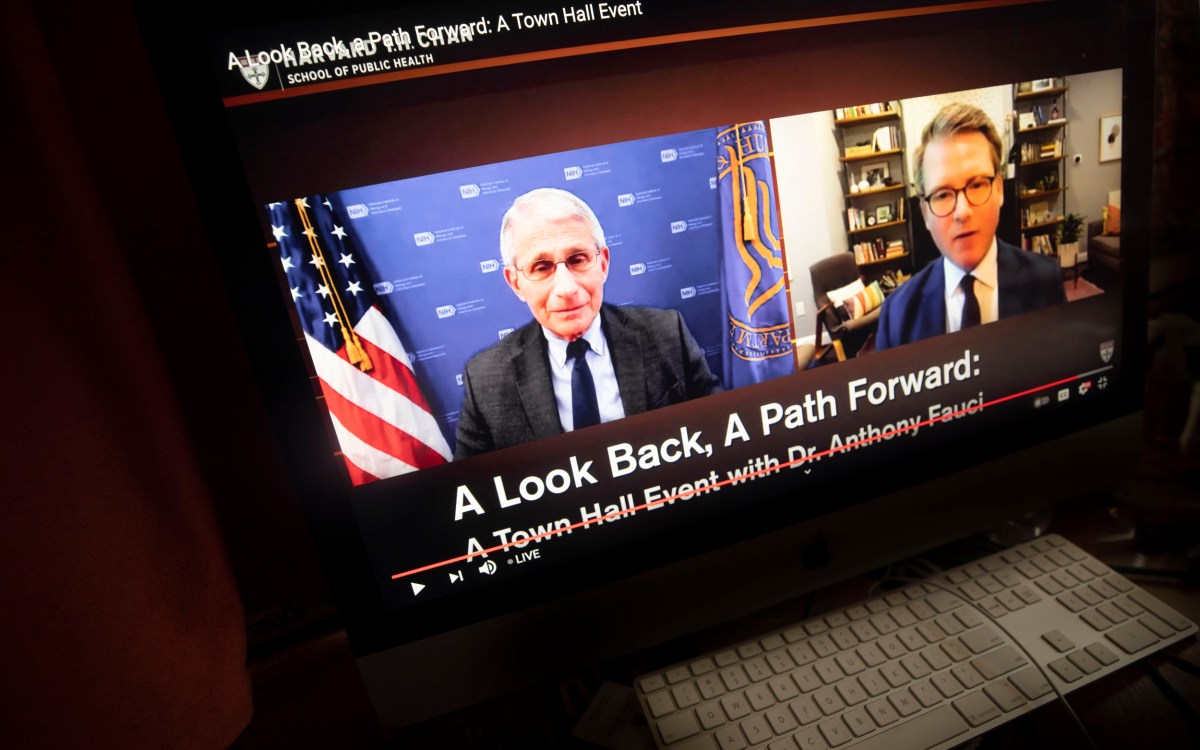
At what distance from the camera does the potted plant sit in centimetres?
67

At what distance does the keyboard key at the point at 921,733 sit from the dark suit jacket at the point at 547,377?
1.11 feet

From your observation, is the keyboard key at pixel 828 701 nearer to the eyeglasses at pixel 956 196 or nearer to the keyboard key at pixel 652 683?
the keyboard key at pixel 652 683

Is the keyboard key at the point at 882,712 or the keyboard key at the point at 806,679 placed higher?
the keyboard key at the point at 806,679

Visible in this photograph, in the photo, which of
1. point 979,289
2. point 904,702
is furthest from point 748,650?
point 979,289

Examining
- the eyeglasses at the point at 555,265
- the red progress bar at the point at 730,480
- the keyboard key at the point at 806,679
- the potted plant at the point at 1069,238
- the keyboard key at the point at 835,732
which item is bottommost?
the keyboard key at the point at 835,732

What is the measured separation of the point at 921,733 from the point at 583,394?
42 cm

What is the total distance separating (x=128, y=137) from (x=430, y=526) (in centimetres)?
52

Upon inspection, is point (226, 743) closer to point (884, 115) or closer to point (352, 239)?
point (352, 239)

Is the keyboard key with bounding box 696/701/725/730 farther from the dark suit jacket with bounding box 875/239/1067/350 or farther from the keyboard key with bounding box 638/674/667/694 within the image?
the dark suit jacket with bounding box 875/239/1067/350

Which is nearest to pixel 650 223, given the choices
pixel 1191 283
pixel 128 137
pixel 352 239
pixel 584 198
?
pixel 584 198

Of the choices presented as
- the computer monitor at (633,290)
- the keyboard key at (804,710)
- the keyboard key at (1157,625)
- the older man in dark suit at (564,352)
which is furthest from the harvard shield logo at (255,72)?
the keyboard key at (1157,625)

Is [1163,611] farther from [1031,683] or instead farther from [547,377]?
[547,377]

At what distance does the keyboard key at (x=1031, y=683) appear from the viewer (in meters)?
0.55

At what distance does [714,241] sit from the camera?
0.57 meters
